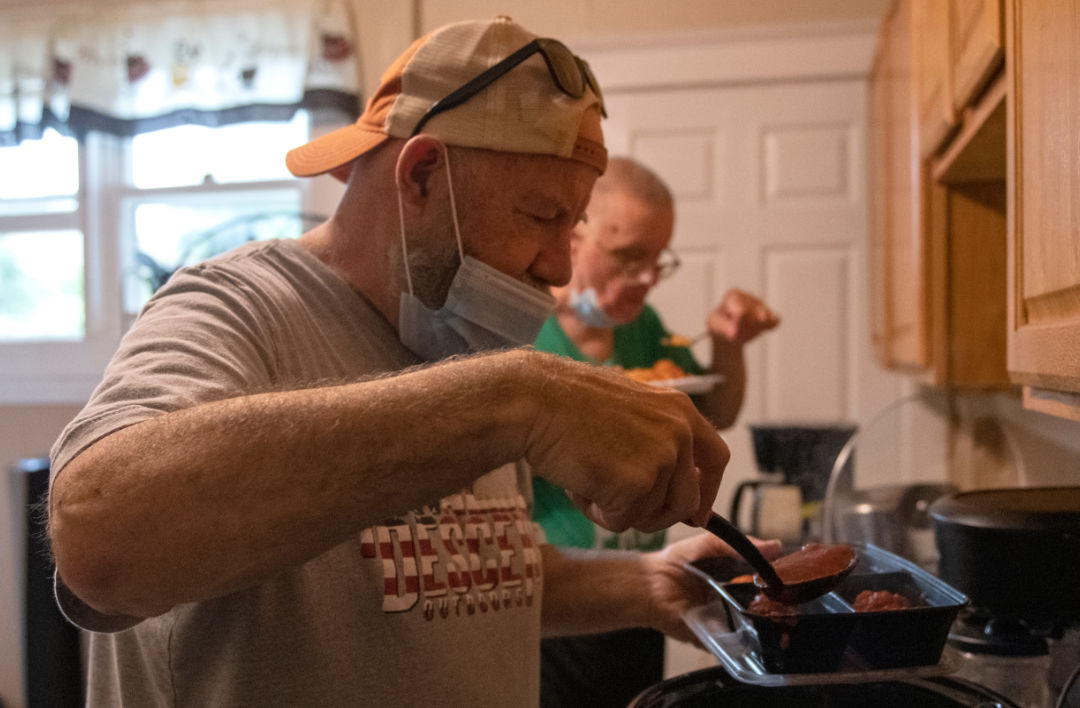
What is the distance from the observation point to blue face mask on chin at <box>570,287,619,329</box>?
1.64 meters

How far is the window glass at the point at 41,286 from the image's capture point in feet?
9.21

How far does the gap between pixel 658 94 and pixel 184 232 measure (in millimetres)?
1496

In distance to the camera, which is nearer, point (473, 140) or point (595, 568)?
point (473, 140)

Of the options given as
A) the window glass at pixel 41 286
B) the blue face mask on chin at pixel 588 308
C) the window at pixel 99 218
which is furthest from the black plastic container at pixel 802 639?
the window glass at pixel 41 286

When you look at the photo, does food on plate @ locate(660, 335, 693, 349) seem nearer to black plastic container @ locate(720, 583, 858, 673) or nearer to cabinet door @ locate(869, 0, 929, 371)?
cabinet door @ locate(869, 0, 929, 371)

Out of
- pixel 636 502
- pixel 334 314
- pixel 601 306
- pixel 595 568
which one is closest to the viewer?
pixel 636 502

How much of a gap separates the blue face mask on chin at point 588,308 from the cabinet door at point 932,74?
611 millimetres

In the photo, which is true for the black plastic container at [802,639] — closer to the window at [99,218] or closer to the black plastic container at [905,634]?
the black plastic container at [905,634]

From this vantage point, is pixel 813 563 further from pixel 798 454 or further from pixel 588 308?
pixel 798 454

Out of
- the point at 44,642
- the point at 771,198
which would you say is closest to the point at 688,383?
the point at 771,198

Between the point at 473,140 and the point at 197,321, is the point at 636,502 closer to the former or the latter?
the point at 197,321

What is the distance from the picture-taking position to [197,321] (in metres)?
0.67

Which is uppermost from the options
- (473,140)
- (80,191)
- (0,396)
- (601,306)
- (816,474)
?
(80,191)

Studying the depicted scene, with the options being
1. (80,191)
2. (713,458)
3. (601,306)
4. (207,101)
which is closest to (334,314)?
(713,458)
